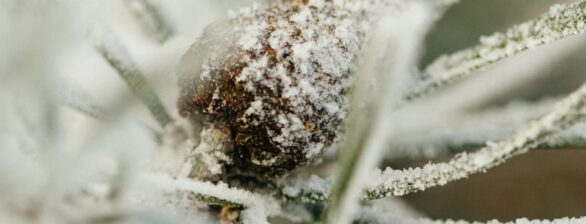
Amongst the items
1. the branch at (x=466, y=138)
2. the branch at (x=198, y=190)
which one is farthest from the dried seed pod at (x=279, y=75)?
the branch at (x=466, y=138)

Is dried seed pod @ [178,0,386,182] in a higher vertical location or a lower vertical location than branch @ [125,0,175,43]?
lower

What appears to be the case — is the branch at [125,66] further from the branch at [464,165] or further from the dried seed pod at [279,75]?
the branch at [464,165]

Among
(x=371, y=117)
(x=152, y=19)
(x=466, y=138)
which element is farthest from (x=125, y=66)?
(x=466, y=138)

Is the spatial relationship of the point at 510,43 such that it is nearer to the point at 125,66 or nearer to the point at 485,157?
the point at 485,157

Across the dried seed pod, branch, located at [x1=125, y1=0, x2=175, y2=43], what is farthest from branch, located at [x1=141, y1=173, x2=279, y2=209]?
branch, located at [x1=125, y1=0, x2=175, y2=43]

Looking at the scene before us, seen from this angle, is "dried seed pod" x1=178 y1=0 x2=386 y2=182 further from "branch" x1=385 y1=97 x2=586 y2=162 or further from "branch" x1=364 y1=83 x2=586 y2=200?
"branch" x1=385 y1=97 x2=586 y2=162

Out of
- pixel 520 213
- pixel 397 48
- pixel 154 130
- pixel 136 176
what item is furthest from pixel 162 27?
pixel 520 213
